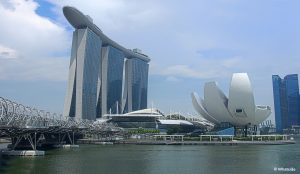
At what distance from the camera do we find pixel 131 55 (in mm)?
163875

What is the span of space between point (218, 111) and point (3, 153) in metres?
55.2

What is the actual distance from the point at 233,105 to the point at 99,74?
Answer: 64830 millimetres

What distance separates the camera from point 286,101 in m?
182

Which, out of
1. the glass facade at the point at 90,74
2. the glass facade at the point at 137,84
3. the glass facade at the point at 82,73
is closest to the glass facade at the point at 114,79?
the glass facade at the point at 137,84

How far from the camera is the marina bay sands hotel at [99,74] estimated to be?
124500mm

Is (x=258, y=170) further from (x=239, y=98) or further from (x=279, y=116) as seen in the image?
(x=279, y=116)

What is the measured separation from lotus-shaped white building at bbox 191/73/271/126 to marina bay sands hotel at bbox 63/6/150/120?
43.3 metres

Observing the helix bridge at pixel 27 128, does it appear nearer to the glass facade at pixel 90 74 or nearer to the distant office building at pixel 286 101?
the glass facade at pixel 90 74

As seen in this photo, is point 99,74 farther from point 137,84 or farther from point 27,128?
point 27,128

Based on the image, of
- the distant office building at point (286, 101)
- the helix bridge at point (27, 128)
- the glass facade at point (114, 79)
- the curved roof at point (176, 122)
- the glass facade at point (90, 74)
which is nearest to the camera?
the helix bridge at point (27, 128)

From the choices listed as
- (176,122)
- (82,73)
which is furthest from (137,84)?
(176,122)

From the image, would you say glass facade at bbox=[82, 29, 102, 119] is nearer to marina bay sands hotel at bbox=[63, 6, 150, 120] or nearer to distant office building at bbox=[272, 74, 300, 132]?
marina bay sands hotel at bbox=[63, 6, 150, 120]

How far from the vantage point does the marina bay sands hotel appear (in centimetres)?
12450

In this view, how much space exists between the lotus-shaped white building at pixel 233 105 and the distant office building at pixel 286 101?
9026 cm
